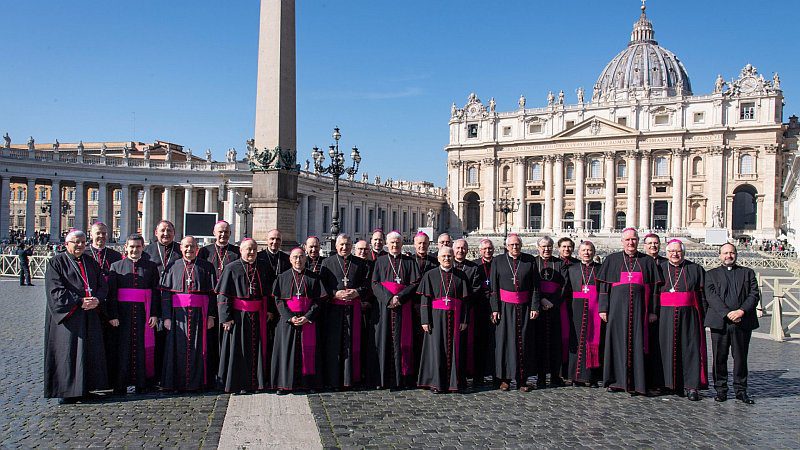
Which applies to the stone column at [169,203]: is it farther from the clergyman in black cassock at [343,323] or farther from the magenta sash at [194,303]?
the clergyman in black cassock at [343,323]

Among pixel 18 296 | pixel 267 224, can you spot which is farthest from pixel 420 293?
pixel 18 296

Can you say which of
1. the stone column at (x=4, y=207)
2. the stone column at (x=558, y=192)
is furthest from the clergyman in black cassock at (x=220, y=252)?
the stone column at (x=558, y=192)

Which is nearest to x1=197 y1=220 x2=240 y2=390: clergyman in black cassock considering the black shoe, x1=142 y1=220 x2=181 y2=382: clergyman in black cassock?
x1=142 y1=220 x2=181 y2=382: clergyman in black cassock

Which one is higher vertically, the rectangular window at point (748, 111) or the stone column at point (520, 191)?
the rectangular window at point (748, 111)

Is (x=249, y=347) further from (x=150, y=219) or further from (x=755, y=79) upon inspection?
(x=755, y=79)

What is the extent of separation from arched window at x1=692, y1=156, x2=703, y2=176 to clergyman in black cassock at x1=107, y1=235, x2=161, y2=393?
6666cm

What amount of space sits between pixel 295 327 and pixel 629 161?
65.0 m

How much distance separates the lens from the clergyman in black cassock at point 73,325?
5.88m

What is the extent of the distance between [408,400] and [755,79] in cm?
6776

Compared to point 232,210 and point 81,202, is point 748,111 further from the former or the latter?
point 81,202

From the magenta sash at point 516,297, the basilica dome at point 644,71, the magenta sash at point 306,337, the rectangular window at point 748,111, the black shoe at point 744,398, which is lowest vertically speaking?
the black shoe at point 744,398

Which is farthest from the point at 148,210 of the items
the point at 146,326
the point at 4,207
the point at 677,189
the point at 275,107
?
the point at 677,189

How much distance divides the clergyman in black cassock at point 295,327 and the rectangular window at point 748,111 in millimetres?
66606

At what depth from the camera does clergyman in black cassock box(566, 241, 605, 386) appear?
7.02m
